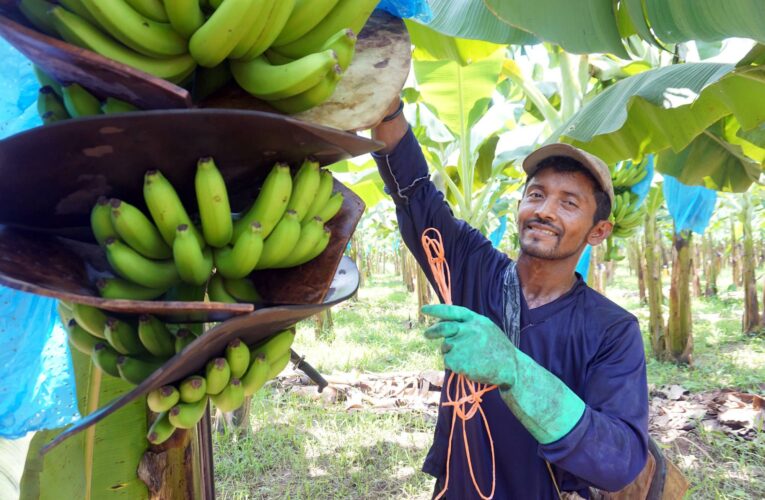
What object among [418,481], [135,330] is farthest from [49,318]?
[418,481]

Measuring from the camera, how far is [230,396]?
849 millimetres

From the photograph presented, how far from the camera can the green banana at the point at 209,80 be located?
2.93 ft

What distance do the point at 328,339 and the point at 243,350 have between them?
27.4 ft

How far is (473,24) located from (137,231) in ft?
6.85

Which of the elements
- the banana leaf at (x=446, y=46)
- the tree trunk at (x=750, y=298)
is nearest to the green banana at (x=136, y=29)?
the banana leaf at (x=446, y=46)

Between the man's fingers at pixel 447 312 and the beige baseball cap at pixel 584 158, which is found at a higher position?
the beige baseball cap at pixel 584 158

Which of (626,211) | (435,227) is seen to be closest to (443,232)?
(435,227)

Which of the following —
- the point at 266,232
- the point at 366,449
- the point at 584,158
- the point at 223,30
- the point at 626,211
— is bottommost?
the point at 366,449

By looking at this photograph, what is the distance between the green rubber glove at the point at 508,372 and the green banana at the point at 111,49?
782mm

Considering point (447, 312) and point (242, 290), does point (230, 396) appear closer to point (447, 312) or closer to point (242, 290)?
point (242, 290)

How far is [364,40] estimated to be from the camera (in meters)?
1.04

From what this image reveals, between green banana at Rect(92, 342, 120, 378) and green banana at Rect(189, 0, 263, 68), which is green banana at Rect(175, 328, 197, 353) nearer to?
green banana at Rect(92, 342, 120, 378)

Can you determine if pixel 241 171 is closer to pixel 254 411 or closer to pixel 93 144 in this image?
pixel 93 144

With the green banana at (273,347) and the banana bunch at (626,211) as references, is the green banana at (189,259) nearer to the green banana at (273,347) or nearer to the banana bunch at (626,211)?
the green banana at (273,347)
